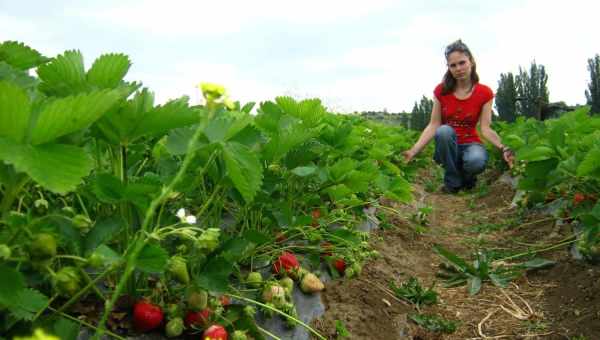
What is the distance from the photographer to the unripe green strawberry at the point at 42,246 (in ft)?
3.20

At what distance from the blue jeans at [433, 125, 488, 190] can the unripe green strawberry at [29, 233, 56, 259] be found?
5.51 metres

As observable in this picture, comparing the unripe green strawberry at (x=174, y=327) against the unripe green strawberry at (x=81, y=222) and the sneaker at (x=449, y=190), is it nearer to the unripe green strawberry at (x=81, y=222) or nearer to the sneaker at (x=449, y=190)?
the unripe green strawberry at (x=81, y=222)

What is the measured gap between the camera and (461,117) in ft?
20.3

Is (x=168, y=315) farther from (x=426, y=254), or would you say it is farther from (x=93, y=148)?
(x=426, y=254)

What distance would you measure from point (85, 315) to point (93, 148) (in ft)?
1.64

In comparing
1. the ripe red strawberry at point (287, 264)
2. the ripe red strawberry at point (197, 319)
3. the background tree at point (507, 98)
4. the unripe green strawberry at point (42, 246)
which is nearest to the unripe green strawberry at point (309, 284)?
the ripe red strawberry at point (287, 264)

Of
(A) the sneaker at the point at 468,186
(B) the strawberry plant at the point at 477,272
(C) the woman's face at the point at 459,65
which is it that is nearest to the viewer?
(B) the strawberry plant at the point at 477,272

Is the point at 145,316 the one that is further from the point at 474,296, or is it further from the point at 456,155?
the point at 456,155

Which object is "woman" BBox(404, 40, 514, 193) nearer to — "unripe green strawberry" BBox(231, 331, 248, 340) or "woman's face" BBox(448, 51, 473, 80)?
"woman's face" BBox(448, 51, 473, 80)

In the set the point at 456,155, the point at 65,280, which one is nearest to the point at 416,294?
the point at 65,280

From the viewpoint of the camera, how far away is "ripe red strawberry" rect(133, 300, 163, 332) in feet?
4.24

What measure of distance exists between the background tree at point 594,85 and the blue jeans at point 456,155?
51.6ft

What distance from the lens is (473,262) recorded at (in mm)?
3389

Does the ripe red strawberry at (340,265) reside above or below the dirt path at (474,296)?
above
